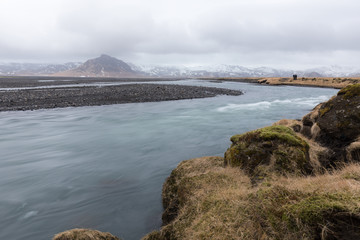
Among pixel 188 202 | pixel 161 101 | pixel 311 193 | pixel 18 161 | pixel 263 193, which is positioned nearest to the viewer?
pixel 311 193

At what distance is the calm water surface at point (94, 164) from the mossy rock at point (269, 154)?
13.2ft

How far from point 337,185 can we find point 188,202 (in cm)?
404

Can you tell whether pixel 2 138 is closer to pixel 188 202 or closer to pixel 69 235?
pixel 69 235

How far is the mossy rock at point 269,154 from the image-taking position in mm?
7633

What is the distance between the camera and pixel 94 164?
14.0 m

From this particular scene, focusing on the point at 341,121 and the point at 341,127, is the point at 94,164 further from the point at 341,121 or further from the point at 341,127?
the point at 341,121

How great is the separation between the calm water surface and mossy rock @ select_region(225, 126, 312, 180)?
13.2 feet

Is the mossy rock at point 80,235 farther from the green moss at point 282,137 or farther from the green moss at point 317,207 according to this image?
the green moss at point 282,137

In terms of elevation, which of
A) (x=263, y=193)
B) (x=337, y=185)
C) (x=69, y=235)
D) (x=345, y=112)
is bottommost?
(x=69, y=235)

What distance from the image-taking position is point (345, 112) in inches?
410

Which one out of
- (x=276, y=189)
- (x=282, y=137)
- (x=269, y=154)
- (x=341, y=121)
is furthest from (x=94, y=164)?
(x=341, y=121)

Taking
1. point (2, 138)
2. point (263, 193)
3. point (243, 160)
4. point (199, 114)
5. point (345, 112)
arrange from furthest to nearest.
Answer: point (199, 114)
point (2, 138)
point (345, 112)
point (243, 160)
point (263, 193)

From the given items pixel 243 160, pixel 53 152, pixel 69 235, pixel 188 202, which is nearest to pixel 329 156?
pixel 243 160

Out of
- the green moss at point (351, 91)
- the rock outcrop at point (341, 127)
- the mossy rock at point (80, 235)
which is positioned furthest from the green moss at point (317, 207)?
the green moss at point (351, 91)
